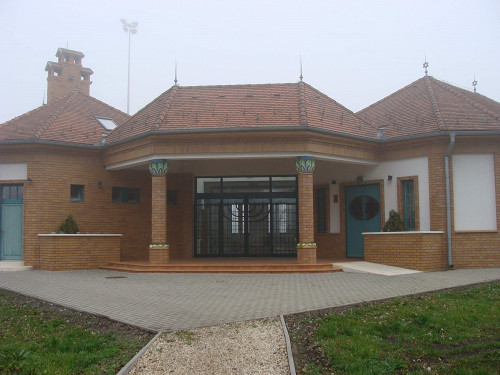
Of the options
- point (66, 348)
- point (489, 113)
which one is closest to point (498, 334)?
point (66, 348)

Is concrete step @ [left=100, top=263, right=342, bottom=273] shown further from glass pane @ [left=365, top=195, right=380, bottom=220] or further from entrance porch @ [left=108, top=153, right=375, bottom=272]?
glass pane @ [left=365, top=195, right=380, bottom=220]

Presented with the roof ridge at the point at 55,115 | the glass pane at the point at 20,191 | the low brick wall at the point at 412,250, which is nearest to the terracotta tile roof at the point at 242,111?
the roof ridge at the point at 55,115

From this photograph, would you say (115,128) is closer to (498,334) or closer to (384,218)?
(384,218)

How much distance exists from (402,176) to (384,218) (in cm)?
149

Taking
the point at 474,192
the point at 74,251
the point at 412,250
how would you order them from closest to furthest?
the point at 412,250 < the point at 474,192 < the point at 74,251

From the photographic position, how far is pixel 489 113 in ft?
53.5

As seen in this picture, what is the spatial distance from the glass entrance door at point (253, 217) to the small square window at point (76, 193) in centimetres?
442

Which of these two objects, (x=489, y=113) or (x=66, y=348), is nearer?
(x=66, y=348)

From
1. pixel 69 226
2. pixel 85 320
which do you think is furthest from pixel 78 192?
pixel 85 320

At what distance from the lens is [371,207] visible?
Result: 57.9ft

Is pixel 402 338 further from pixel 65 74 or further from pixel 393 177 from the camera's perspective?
pixel 65 74

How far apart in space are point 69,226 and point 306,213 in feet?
24.3

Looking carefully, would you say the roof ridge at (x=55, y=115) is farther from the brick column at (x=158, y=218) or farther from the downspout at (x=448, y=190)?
the downspout at (x=448, y=190)

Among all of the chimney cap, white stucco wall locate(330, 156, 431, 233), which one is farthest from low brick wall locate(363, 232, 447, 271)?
the chimney cap
